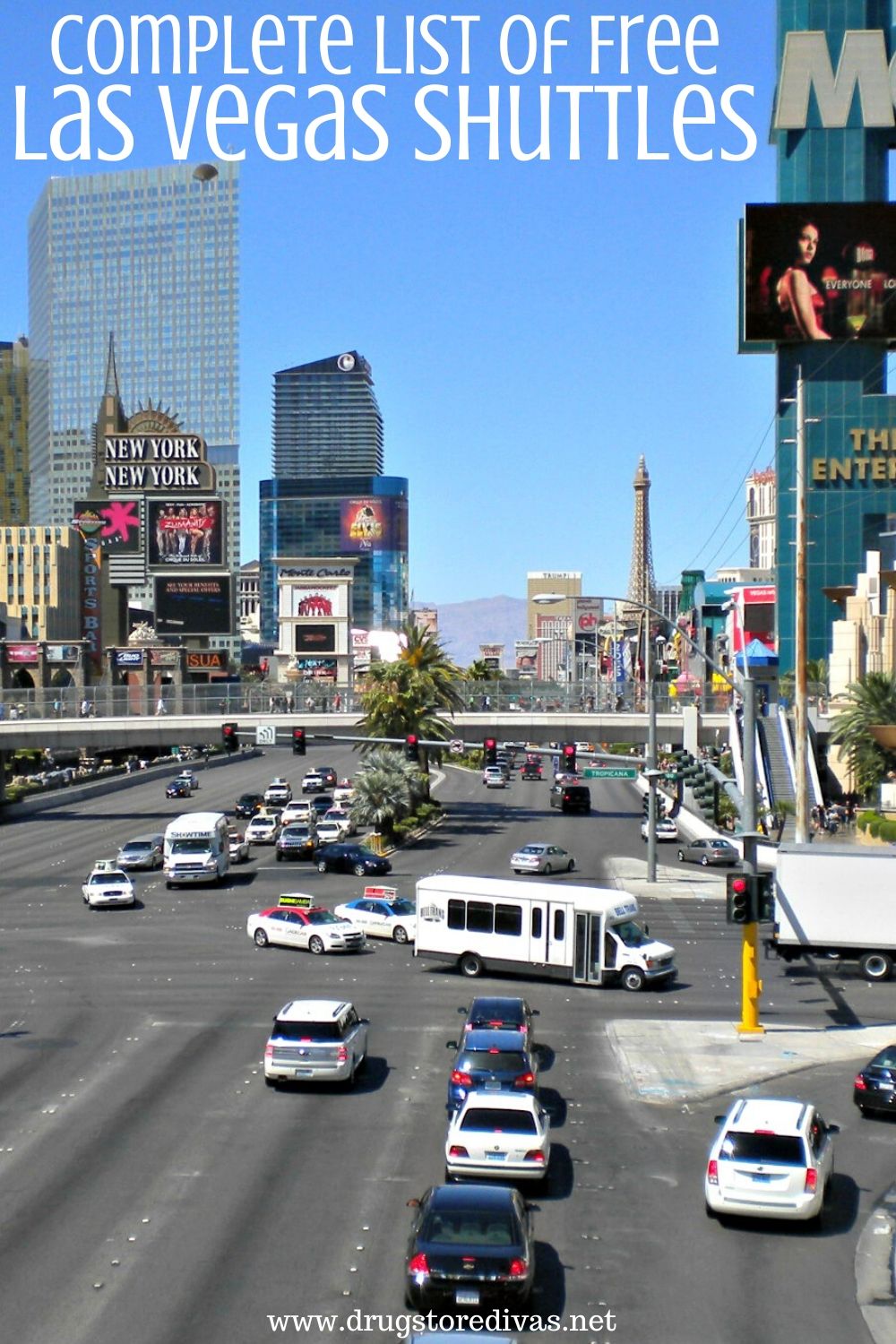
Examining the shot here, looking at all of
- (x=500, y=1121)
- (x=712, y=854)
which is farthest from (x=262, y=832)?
(x=500, y=1121)

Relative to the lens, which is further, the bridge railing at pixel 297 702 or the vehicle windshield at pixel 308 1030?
the bridge railing at pixel 297 702

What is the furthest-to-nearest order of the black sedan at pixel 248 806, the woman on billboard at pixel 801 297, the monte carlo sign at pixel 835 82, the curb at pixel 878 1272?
1. the monte carlo sign at pixel 835 82
2. the woman on billboard at pixel 801 297
3. the black sedan at pixel 248 806
4. the curb at pixel 878 1272

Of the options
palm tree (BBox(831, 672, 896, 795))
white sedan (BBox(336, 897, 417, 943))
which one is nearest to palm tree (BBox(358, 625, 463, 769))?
Result: palm tree (BBox(831, 672, 896, 795))

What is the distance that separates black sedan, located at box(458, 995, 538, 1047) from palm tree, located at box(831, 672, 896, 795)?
→ 42346 mm

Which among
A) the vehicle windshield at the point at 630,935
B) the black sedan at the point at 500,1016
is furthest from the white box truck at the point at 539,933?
the black sedan at the point at 500,1016

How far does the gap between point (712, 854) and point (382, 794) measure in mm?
14180

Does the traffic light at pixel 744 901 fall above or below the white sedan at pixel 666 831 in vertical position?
above

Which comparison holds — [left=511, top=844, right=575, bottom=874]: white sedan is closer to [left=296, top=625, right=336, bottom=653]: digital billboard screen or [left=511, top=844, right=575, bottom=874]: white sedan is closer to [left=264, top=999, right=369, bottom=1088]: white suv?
[left=264, top=999, right=369, bottom=1088]: white suv

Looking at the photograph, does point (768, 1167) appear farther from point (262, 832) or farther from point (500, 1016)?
point (262, 832)

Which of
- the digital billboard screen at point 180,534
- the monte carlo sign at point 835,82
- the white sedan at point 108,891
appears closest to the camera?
the white sedan at point 108,891

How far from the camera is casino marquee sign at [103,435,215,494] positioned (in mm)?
172250

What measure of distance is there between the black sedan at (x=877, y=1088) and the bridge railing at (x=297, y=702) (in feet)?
182

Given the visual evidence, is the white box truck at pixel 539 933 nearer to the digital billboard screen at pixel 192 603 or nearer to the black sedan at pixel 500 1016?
the black sedan at pixel 500 1016

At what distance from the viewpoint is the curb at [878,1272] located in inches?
643
